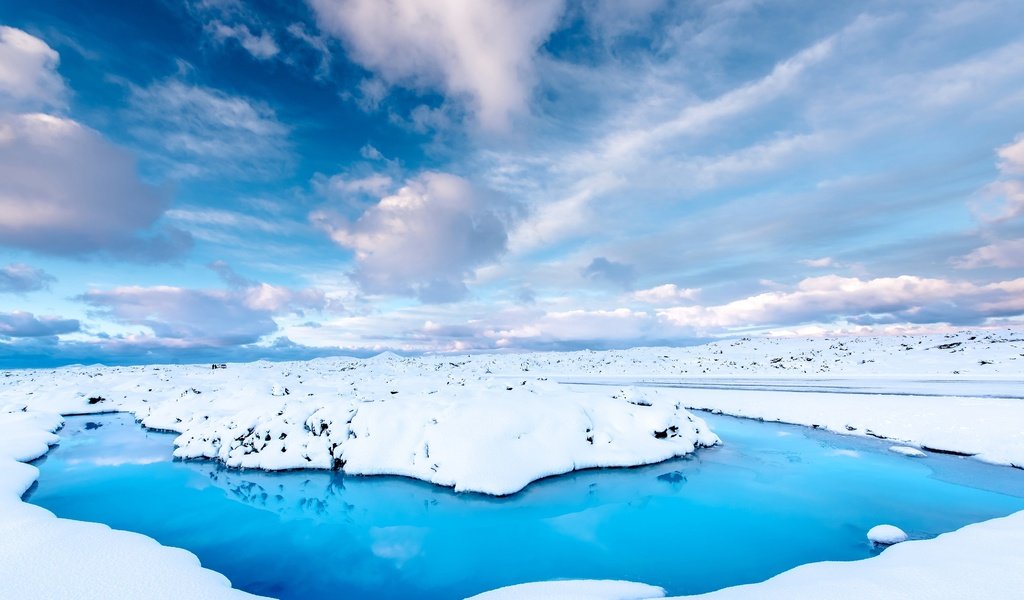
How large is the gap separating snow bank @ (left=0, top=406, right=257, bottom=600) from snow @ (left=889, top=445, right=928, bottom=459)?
21918mm

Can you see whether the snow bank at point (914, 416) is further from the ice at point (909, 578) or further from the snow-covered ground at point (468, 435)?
the ice at point (909, 578)

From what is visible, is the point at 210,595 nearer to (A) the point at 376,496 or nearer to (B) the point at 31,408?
(A) the point at 376,496

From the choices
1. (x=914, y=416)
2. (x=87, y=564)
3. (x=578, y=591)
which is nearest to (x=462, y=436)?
(x=578, y=591)

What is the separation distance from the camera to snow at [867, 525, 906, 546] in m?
9.87

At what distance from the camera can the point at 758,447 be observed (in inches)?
771

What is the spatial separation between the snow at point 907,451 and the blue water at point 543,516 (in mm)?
495

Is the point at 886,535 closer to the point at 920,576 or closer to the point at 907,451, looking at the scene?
the point at 920,576

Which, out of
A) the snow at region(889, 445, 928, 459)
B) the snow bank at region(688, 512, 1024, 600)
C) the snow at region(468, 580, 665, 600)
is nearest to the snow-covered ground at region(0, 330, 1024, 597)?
the snow bank at region(688, 512, 1024, 600)

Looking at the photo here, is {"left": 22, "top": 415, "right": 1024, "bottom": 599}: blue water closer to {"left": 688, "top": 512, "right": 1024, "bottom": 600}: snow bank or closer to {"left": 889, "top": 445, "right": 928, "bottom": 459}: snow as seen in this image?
{"left": 889, "top": 445, "right": 928, "bottom": 459}: snow

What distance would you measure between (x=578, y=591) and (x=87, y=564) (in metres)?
8.32

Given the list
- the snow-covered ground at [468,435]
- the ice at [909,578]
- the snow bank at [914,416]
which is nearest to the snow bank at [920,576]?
the ice at [909,578]

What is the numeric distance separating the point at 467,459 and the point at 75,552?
9.48 metres

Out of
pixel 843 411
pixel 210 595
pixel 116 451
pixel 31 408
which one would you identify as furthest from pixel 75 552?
pixel 31 408

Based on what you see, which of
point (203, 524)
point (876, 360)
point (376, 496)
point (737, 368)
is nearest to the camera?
point (203, 524)
